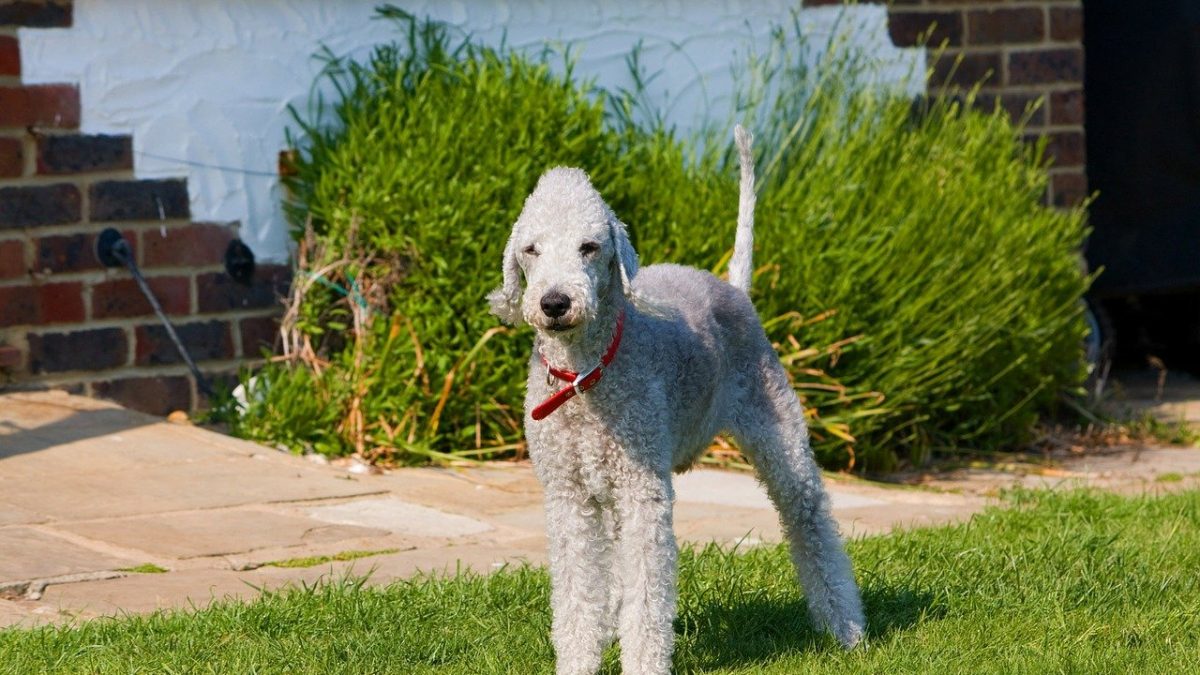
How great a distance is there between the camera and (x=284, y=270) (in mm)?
7074

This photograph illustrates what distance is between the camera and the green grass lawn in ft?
12.8

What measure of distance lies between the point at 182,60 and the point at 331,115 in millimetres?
699

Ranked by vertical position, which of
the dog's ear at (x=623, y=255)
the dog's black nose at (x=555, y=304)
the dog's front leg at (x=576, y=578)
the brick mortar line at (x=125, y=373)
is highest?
the dog's ear at (x=623, y=255)

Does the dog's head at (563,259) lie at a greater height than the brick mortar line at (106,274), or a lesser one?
greater

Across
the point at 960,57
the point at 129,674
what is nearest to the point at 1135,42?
the point at 960,57

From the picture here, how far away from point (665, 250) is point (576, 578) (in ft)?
10.7

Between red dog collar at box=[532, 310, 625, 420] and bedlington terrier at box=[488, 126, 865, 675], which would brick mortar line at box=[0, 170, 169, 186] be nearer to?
bedlington terrier at box=[488, 126, 865, 675]

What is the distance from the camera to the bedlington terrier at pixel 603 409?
3.61 meters

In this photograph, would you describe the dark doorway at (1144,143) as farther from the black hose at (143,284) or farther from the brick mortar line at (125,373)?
the black hose at (143,284)

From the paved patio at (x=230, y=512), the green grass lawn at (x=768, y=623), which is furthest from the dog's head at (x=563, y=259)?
the paved patio at (x=230, y=512)

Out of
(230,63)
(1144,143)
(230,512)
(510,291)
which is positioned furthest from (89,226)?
(1144,143)

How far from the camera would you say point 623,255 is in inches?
145

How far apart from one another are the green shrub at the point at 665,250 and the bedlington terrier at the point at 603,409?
Answer: 2.64 m

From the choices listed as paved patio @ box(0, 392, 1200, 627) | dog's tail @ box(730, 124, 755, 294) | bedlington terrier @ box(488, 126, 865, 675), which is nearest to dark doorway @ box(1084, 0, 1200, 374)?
→ paved patio @ box(0, 392, 1200, 627)
